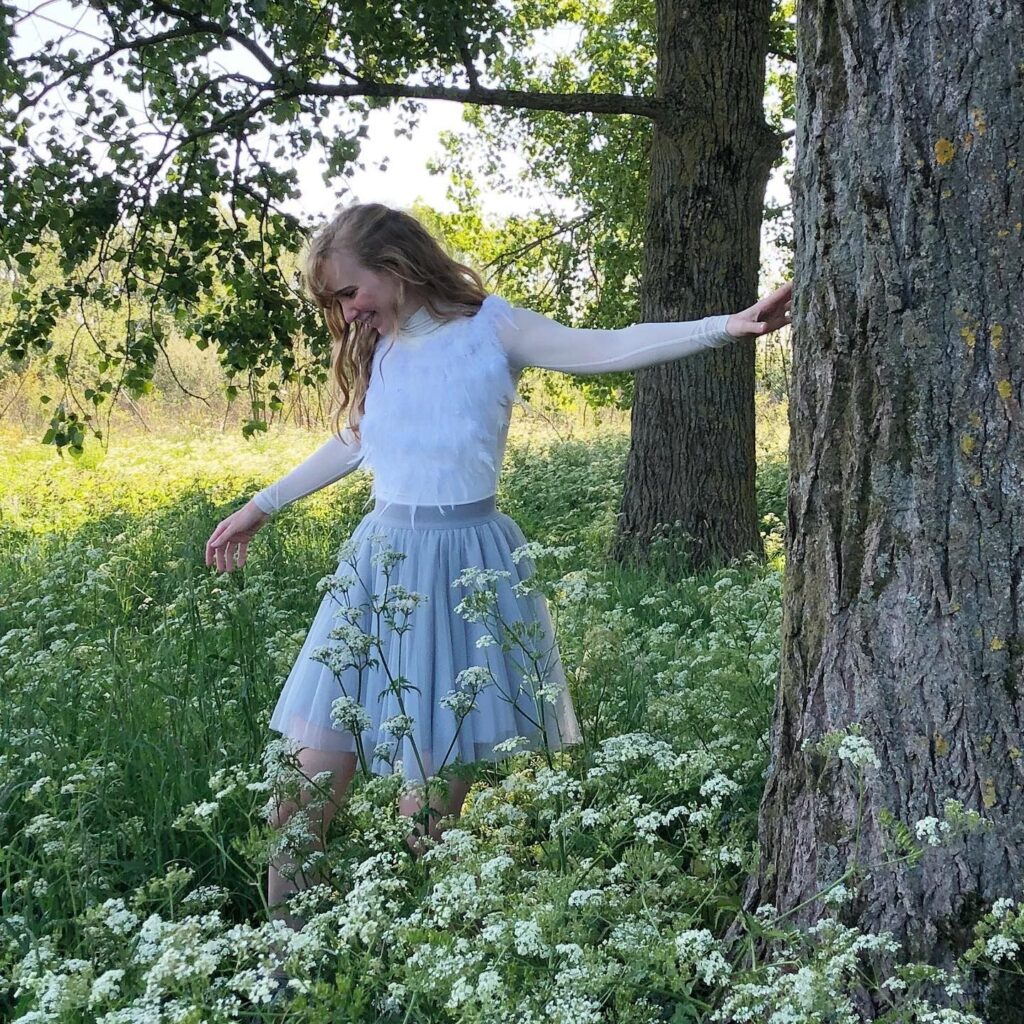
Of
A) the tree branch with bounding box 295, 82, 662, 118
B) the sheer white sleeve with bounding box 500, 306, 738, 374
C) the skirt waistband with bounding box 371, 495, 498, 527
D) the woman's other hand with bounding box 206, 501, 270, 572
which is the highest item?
the tree branch with bounding box 295, 82, 662, 118

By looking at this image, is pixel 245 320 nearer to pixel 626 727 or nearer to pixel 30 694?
pixel 30 694

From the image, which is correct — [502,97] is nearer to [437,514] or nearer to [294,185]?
[294,185]

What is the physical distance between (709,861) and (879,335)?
1034 mm

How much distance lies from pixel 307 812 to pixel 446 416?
1082mm

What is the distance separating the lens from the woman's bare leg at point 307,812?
2361mm

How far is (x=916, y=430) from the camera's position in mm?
1747

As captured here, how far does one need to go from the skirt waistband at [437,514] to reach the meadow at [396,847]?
0.25 metres

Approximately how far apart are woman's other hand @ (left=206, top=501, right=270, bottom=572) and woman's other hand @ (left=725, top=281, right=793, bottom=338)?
1.50 m

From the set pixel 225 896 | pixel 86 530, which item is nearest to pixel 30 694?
pixel 225 896

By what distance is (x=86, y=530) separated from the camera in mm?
7809

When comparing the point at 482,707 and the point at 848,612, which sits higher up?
the point at 848,612

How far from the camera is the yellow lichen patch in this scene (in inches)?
68.2

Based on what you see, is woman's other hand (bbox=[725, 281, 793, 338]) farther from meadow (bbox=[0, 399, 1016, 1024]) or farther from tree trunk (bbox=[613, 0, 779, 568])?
tree trunk (bbox=[613, 0, 779, 568])

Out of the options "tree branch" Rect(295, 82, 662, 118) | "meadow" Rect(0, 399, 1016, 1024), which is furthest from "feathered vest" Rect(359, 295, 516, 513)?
"tree branch" Rect(295, 82, 662, 118)
